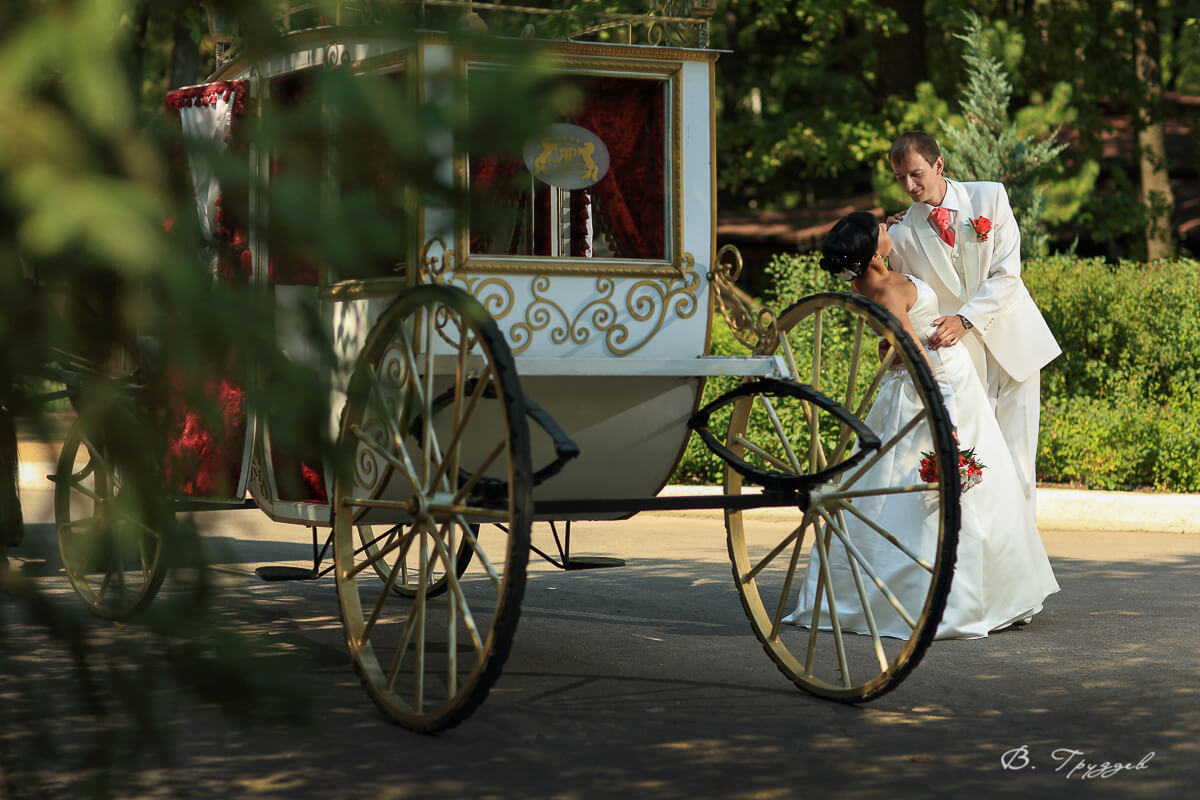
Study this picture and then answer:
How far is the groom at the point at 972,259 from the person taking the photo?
684 centimetres

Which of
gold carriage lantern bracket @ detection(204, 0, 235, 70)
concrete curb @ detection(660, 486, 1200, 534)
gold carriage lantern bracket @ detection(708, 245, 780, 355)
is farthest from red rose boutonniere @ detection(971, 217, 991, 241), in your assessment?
gold carriage lantern bracket @ detection(204, 0, 235, 70)

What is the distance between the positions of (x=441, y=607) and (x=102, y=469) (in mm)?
5833

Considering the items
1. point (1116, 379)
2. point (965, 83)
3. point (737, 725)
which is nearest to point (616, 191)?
point (737, 725)

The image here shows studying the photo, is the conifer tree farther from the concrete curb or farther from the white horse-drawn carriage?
the white horse-drawn carriage

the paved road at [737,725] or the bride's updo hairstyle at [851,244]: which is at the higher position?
the bride's updo hairstyle at [851,244]

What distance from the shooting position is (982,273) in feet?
22.7

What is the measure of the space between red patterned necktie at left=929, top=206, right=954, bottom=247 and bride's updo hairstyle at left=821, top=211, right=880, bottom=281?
69 centimetres

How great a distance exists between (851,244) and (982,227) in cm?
97

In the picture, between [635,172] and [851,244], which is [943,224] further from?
[635,172]

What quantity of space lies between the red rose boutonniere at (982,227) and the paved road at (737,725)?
171cm

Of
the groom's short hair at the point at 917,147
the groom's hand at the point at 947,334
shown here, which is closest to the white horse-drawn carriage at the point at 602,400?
the groom's hand at the point at 947,334

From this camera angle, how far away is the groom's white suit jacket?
22.4 feet

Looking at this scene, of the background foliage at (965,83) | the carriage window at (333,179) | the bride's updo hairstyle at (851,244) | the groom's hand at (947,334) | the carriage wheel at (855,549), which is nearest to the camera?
the carriage window at (333,179)

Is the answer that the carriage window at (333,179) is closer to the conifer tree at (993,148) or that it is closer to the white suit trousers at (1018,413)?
the white suit trousers at (1018,413)
